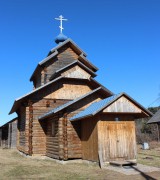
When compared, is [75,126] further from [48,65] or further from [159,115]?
[159,115]

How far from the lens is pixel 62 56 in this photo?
80.7 ft

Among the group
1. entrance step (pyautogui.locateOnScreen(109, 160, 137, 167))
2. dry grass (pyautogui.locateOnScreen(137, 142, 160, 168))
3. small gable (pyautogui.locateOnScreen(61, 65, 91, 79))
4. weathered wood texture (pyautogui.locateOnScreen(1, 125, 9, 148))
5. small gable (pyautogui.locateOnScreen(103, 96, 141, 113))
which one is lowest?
dry grass (pyautogui.locateOnScreen(137, 142, 160, 168))

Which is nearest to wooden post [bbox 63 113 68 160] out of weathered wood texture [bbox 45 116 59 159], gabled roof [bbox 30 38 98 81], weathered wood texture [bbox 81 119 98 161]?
weathered wood texture [bbox 45 116 59 159]

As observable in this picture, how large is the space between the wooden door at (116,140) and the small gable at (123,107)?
0.92 meters

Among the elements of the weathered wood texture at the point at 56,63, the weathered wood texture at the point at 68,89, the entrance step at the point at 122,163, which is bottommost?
the entrance step at the point at 122,163

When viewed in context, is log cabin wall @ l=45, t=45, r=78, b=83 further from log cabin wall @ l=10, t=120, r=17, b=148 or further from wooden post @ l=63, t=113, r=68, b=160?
log cabin wall @ l=10, t=120, r=17, b=148

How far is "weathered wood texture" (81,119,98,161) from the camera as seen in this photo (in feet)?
53.1

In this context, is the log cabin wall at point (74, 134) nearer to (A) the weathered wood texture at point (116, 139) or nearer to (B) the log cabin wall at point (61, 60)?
(A) the weathered wood texture at point (116, 139)

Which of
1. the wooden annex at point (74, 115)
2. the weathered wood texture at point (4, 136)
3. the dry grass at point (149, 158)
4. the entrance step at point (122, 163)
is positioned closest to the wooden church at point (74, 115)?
the wooden annex at point (74, 115)

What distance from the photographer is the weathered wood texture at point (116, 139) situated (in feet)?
52.3

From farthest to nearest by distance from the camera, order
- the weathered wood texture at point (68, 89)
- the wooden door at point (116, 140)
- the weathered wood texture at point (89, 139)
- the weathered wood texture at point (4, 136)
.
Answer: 1. the weathered wood texture at point (4, 136)
2. the weathered wood texture at point (68, 89)
3. the weathered wood texture at point (89, 139)
4. the wooden door at point (116, 140)

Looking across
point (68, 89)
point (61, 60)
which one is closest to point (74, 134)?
point (68, 89)

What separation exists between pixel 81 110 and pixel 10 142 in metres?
17.3

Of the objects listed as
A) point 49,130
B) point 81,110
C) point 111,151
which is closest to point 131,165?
point 111,151
